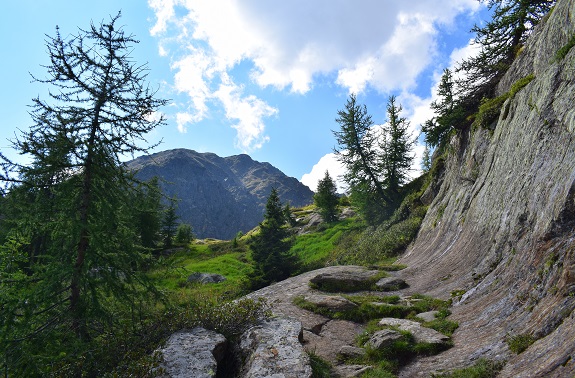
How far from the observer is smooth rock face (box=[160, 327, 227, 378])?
24.3ft

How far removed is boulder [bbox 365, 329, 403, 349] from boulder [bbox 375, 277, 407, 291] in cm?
752

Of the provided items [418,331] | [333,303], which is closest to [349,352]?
[418,331]

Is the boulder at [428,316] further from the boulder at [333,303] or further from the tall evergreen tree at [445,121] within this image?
the tall evergreen tree at [445,121]

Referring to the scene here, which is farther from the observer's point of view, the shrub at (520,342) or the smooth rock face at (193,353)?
the smooth rock face at (193,353)

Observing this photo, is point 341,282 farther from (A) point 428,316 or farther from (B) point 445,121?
(B) point 445,121

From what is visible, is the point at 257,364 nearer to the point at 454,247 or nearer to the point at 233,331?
the point at 233,331

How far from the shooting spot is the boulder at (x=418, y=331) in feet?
31.4

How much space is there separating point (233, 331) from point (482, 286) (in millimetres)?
9466

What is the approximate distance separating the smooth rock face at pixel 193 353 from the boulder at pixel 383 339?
448 cm

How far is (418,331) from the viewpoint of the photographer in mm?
10336

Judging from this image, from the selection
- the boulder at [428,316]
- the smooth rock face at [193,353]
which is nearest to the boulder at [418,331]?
the boulder at [428,316]

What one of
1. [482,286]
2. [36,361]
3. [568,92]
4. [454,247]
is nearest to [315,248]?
[454,247]

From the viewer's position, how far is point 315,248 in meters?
40.7

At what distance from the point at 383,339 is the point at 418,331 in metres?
1.50
